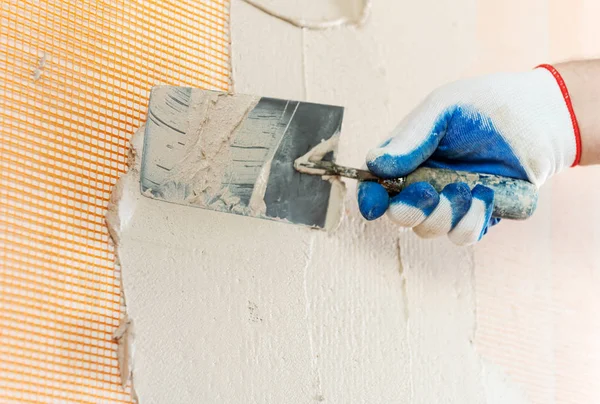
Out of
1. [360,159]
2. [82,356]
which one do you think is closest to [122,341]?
[82,356]

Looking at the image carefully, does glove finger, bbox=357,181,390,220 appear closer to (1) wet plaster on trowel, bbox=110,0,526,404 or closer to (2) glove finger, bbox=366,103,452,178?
(2) glove finger, bbox=366,103,452,178

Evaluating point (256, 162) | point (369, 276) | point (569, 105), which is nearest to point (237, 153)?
point (256, 162)

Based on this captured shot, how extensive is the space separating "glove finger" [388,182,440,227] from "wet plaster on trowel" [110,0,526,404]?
6.5 inches

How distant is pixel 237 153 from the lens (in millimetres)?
959

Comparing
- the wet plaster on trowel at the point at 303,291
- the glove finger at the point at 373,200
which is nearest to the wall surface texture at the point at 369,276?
the wet plaster on trowel at the point at 303,291

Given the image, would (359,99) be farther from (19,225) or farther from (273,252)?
(19,225)

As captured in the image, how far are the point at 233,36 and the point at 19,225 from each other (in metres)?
0.53

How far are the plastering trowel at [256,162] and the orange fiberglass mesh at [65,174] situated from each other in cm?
9

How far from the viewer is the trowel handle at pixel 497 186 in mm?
940

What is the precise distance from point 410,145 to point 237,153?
0.29m

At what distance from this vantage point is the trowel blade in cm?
95

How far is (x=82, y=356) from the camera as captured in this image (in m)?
0.89

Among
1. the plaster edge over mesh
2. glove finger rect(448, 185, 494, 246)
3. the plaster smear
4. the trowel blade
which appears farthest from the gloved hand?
the plaster edge over mesh

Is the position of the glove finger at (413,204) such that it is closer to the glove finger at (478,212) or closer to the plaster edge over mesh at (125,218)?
the glove finger at (478,212)
